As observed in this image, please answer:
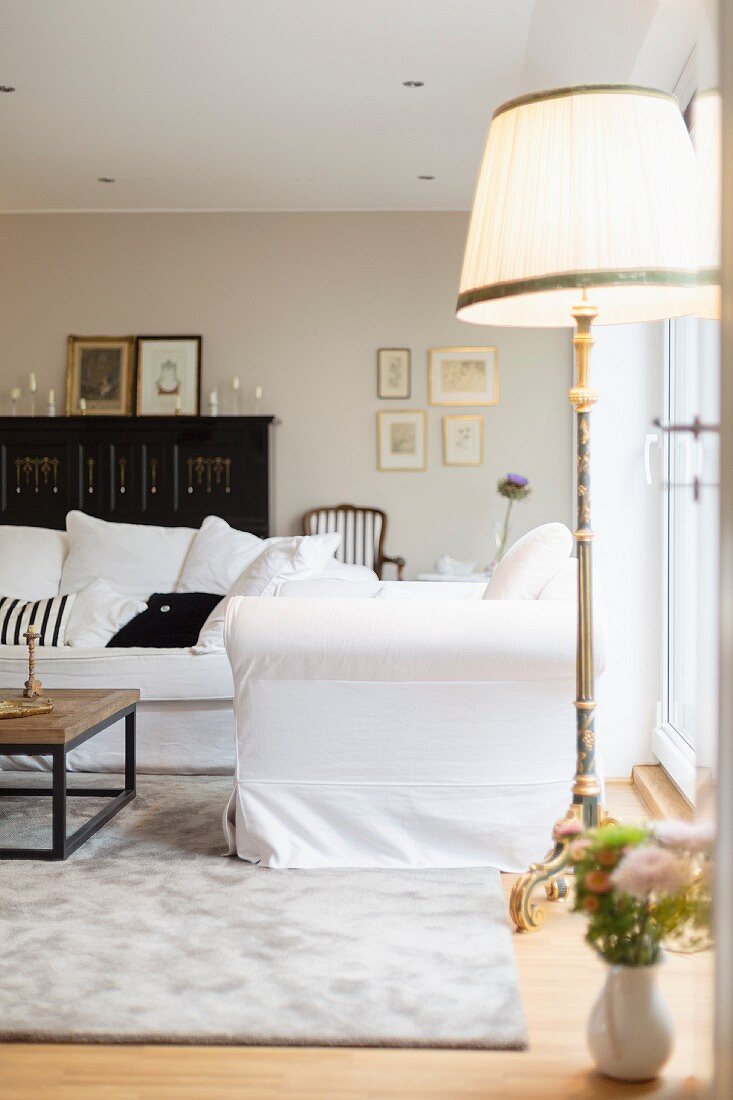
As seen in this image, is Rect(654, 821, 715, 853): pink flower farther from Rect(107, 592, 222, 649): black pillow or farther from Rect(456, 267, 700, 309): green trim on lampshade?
Rect(107, 592, 222, 649): black pillow

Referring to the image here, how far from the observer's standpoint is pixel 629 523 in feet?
13.7

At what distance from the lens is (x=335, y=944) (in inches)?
97.0

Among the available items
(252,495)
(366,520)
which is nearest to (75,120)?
(252,495)

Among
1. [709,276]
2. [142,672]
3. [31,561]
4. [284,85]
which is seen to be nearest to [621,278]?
[709,276]

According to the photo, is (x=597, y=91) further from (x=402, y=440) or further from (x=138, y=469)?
(x=138, y=469)

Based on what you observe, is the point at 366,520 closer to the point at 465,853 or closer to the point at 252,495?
the point at 252,495

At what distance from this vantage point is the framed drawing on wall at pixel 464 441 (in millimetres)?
7062

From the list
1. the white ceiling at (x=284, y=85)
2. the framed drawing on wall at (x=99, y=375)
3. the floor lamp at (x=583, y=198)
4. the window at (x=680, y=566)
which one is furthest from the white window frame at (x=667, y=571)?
the framed drawing on wall at (x=99, y=375)

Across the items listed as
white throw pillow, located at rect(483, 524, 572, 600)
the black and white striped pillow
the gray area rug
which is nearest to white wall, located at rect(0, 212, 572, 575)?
the black and white striped pillow

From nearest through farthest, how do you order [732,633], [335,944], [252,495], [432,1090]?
[732,633]
[432,1090]
[335,944]
[252,495]

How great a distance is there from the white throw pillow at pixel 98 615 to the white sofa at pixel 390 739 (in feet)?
5.62

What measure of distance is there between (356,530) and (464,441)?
35.5 inches

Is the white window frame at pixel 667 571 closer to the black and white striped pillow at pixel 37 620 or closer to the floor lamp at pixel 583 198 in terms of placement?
the floor lamp at pixel 583 198

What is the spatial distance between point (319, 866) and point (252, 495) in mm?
4010
